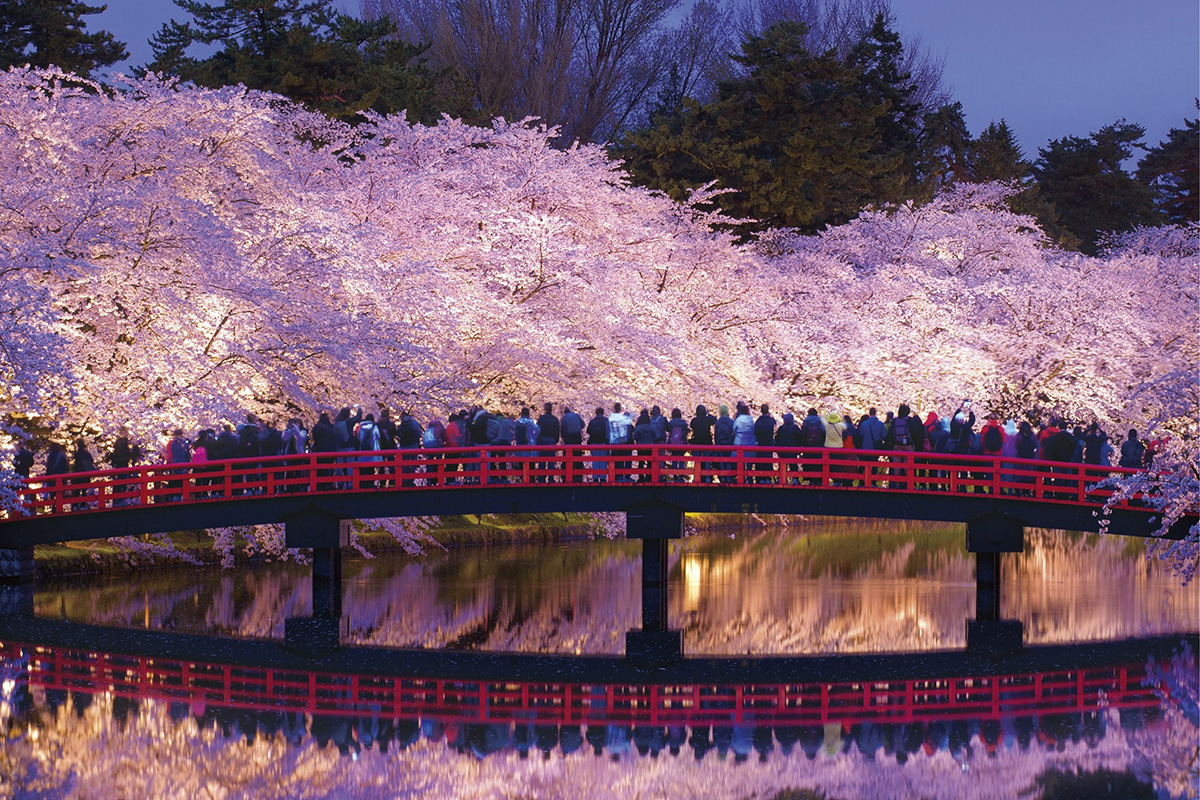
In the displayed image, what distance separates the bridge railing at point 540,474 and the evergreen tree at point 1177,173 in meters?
49.9

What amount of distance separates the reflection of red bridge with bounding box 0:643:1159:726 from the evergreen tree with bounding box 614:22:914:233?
29211mm

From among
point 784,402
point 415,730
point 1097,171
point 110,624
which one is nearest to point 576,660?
point 415,730

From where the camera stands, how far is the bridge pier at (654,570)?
23.4m

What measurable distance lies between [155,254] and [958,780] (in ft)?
58.7

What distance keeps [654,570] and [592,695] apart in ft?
23.2

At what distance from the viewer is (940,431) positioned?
85.5 feet

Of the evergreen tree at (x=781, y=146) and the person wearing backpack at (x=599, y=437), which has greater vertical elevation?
the evergreen tree at (x=781, y=146)

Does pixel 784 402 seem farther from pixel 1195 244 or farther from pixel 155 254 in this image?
pixel 1195 244

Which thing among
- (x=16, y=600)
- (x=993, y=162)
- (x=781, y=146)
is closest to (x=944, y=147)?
(x=993, y=162)

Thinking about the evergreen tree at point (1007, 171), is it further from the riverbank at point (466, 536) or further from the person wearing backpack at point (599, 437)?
the person wearing backpack at point (599, 437)

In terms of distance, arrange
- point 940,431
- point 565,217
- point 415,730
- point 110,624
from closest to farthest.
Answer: point 415,730 → point 110,624 → point 940,431 → point 565,217

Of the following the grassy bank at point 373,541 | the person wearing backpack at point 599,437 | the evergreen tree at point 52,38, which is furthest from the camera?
the evergreen tree at point 52,38

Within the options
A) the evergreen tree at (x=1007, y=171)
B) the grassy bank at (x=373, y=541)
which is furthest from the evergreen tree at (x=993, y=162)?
the grassy bank at (x=373, y=541)

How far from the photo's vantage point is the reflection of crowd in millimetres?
16250
